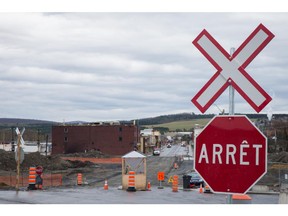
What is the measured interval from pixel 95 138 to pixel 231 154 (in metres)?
100

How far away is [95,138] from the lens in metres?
104

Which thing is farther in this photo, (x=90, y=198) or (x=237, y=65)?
(x=90, y=198)

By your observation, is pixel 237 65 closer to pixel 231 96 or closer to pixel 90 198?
pixel 231 96

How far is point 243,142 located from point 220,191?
500 millimetres

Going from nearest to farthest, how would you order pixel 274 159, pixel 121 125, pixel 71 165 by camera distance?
pixel 274 159 < pixel 71 165 < pixel 121 125

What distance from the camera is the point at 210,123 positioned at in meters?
4.50

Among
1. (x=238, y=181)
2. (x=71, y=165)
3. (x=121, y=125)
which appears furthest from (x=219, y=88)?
(x=121, y=125)

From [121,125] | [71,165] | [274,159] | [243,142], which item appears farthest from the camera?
[121,125]

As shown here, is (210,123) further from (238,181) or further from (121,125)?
(121,125)

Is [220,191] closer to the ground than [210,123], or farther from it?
closer to the ground

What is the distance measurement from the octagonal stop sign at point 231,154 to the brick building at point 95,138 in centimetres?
9740

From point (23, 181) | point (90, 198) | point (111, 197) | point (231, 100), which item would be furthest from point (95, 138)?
point (231, 100)

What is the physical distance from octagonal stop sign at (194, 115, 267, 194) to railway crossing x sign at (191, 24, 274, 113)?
0.82ft

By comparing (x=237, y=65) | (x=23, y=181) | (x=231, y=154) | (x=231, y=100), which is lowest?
(x=23, y=181)
